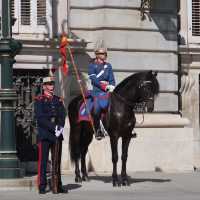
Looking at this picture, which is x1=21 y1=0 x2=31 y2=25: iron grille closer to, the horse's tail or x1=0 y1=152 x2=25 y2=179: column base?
the horse's tail

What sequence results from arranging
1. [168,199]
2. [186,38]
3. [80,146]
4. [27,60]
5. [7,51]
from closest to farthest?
[168,199], [7,51], [80,146], [27,60], [186,38]

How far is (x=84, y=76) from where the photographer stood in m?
20.0

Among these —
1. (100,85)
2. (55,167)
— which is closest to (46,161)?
(55,167)

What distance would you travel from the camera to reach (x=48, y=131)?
15.0 metres

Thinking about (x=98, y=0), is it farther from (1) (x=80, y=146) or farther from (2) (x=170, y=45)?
(1) (x=80, y=146)

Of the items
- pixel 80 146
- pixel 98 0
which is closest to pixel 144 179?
pixel 80 146

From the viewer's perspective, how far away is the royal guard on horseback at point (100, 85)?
54.5 feet

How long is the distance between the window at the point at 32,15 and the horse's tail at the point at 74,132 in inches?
109

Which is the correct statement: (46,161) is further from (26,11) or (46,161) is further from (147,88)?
(26,11)

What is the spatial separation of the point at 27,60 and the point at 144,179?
12.8 ft

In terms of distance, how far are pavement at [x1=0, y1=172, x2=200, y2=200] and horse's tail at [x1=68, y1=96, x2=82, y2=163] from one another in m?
0.56

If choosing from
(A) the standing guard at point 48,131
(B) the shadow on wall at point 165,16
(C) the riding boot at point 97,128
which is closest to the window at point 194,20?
(B) the shadow on wall at point 165,16

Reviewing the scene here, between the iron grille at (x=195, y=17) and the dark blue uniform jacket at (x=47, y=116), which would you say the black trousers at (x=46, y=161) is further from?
the iron grille at (x=195, y=17)

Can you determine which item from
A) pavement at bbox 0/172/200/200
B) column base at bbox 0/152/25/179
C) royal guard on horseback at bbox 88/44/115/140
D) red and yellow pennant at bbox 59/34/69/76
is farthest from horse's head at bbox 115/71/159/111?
column base at bbox 0/152/25/179
